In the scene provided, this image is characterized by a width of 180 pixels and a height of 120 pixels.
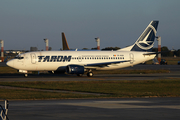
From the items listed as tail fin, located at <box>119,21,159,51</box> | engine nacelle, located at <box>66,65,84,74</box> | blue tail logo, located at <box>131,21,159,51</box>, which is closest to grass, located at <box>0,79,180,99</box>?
engine nacelle, located at <box>66,65,84,74</box>

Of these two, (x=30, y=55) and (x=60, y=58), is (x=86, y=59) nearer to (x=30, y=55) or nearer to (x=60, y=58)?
(x=60, y=58)

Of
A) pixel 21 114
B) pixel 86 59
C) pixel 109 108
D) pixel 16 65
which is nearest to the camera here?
pixel 21 114

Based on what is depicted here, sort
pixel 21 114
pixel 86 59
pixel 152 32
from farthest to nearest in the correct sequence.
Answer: pixel 152 32, pixel 86 59, pixel 21 114

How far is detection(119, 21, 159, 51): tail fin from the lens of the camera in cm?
5634

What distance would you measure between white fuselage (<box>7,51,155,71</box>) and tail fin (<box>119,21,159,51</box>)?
5.94 ft

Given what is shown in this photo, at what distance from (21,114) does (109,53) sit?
37.9 m

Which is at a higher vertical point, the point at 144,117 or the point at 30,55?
the point at 30,55

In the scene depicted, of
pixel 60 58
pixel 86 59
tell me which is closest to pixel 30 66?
pixel 60 58

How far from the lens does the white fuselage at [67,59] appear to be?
49031 mm

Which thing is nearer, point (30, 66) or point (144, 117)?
point (144, 117)

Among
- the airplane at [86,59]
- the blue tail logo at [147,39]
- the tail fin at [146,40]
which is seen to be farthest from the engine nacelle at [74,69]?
the blue tail logo at [147,39]

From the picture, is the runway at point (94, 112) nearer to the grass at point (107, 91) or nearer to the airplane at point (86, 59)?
the grass at point (107, 91)

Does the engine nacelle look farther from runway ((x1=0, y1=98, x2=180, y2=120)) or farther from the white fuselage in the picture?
runway ((x1=0, y1=98, x2=180, y2=120))

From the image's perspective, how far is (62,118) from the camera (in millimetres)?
15273
